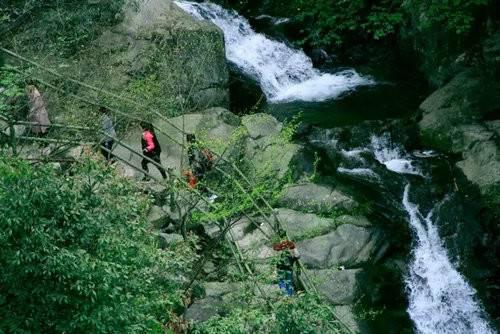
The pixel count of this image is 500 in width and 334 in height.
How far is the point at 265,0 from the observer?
80.3 feet

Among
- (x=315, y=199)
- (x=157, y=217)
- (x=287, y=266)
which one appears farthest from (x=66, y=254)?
(x=315, y=199)

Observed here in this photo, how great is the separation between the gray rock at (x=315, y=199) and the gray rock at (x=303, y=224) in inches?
11.0

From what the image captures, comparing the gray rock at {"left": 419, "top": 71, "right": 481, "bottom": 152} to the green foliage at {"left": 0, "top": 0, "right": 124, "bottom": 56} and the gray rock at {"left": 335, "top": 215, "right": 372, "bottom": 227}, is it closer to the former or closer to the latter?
the gray rock at {"left": 335, "top": 215, "right": 372, "bottom": 227}

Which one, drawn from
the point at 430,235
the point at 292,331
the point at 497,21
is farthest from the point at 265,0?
the point at 292,331

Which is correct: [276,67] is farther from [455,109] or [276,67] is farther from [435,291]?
[435,291]

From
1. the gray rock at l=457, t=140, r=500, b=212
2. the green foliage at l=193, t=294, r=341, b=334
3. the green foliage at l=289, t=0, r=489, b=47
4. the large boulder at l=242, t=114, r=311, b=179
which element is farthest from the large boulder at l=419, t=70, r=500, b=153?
the green foliage at l=193, t=294, r=341, b=334

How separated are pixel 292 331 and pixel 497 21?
13.5 m

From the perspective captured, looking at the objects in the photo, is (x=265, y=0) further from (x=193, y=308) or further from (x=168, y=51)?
(x=193, y=308)

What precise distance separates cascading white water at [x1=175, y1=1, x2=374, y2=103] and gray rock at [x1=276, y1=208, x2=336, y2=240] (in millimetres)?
7720

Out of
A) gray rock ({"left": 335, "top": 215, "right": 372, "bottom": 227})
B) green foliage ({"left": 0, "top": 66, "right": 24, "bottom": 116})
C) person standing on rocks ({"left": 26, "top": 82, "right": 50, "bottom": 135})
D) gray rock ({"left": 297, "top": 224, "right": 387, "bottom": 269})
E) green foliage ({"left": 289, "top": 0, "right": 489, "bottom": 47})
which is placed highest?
green foliage ({"left": 289, "top": 0, "right": 489, "bottom": 47})

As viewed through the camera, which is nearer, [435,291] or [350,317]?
[350,317]

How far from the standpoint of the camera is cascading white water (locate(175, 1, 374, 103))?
19516 millimetres

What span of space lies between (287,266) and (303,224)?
214 centimetres

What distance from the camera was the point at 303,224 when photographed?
11.6m
